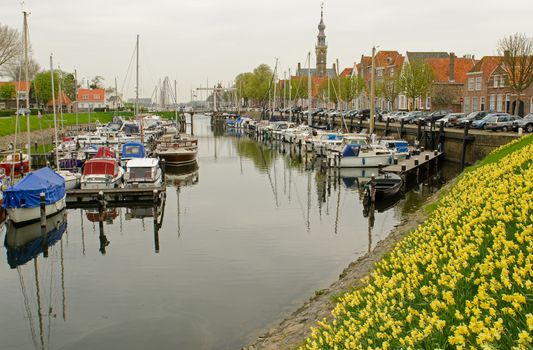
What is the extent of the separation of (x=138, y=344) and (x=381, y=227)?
16.6 m

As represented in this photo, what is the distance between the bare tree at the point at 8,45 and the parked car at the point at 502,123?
71114 millimetres

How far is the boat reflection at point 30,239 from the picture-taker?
79.3 ft

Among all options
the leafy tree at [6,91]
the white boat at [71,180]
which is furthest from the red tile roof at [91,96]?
the white boat at [71,180]

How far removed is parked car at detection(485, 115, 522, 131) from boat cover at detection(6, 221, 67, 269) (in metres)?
38.2

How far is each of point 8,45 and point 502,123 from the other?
72.5 m

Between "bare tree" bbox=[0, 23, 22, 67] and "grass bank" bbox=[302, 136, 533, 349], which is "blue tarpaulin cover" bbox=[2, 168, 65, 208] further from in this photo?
"bare tree" bbox=[0, 23, 22, 67]

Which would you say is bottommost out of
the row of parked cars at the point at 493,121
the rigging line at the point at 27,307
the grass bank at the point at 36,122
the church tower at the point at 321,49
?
the rigging line at the point at 27,307

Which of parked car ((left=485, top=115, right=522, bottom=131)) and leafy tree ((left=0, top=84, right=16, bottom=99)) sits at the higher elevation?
leafy tree ((left=0, top=84, right=16, bottom=99))

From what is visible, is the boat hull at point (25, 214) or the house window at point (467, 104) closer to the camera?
the boat hull at point (25, 214)

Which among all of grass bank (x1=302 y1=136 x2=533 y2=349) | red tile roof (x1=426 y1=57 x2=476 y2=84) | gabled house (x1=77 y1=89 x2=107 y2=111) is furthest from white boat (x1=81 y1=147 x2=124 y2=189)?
gabled house (x1=77 y1=89 x2=107 y2=111)

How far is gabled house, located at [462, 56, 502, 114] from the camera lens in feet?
244

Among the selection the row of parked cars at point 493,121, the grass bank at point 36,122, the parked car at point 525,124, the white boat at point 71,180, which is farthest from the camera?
the grass bank at point 36,122

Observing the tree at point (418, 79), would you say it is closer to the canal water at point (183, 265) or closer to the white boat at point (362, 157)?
the white boat at point (362, 157)

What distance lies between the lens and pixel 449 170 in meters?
47.8
